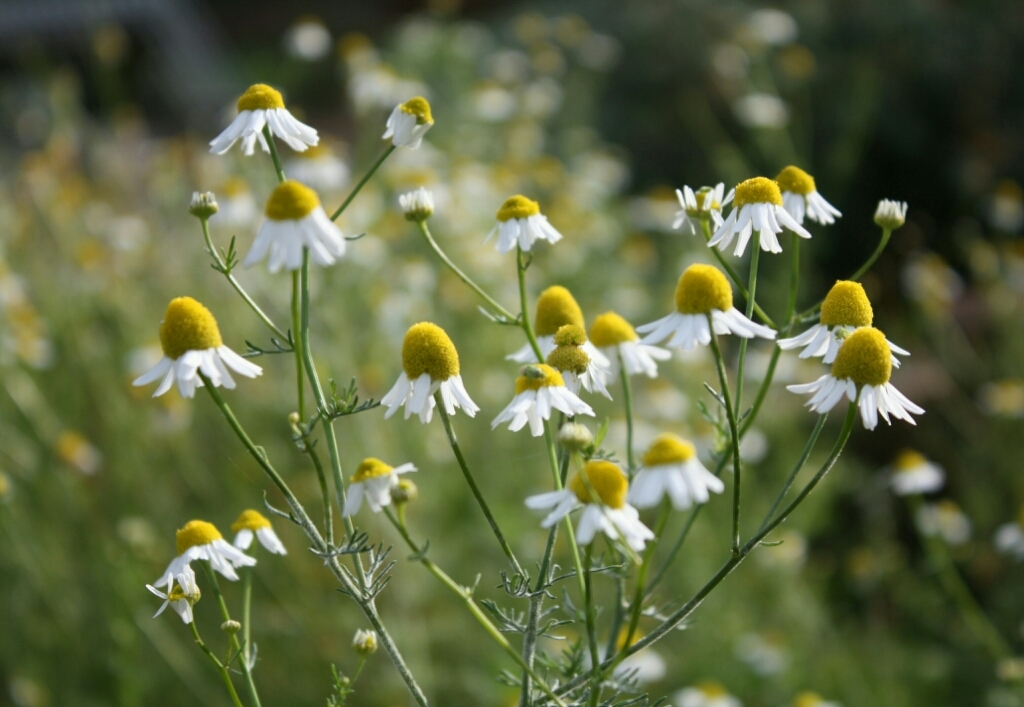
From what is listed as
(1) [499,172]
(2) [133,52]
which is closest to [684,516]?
(1) [499,172]

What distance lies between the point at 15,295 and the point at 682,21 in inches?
224

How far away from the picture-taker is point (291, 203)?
3.72ft

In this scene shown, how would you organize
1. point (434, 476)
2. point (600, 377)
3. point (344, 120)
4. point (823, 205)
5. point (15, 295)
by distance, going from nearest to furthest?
point (600, 377) < point (823, 205) < point (434, 476) < point (15, 295) < point (344, 120)

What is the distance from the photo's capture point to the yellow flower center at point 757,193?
53.2 inches

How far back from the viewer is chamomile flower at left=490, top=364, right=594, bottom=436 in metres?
1.22

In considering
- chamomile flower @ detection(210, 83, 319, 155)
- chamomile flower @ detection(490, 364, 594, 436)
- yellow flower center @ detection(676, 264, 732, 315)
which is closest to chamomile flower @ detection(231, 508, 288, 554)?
chamomile flower @ detection(490, 364, 594, 436)

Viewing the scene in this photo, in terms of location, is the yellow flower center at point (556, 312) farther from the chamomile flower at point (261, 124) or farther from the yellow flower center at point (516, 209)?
the chamomile flower at point (261, 124)

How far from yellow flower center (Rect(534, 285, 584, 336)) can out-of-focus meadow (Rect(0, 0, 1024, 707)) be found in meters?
0.82

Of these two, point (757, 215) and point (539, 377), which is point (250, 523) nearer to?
point (539, 377)

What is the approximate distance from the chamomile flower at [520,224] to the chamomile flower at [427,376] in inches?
10.9

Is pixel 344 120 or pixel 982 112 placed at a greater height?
pixel 344 120

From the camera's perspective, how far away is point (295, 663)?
3.06 m

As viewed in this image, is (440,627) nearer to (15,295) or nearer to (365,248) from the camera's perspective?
(365,248)

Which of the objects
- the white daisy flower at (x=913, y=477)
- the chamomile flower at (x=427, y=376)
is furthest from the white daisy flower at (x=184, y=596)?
the white daisy flower at (x=913, y=477)
